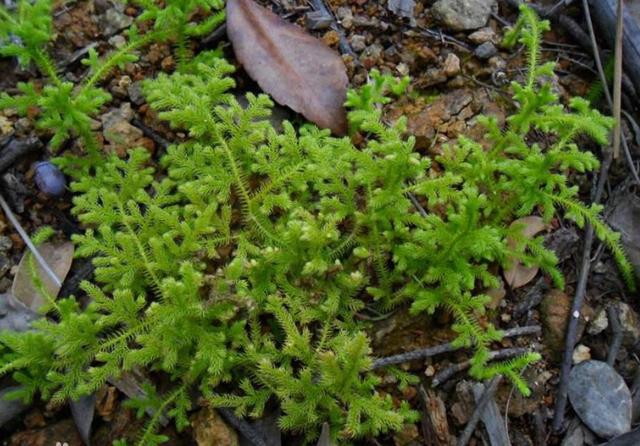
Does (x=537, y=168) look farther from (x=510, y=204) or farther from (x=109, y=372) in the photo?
(x=109, y=372)

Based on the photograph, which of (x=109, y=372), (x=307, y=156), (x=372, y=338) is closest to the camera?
(x=109, y=372)

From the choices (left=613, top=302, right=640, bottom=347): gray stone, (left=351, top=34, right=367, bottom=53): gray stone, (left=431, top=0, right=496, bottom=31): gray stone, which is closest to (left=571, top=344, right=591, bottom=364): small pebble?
(left=613, top=302, right=640, bottom=347): gray stone

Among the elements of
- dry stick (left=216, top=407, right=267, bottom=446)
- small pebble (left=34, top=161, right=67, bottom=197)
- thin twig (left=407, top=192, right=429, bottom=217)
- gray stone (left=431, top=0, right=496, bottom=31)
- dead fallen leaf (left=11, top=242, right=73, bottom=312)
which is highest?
gray stone (left=431, top=0, right=496, bottom=31)

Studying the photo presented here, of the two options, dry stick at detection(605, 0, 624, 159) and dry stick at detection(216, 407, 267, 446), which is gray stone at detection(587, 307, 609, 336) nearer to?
dry stick at detection(605, 0, 624, 159)

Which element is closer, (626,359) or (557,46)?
(626,359)

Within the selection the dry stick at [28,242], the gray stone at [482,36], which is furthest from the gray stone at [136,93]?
the gray stone at [482,36]

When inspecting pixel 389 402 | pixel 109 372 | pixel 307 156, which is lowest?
pixel 389 402

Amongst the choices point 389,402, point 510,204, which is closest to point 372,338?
point 389,402

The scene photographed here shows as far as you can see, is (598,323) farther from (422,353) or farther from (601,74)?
(601,74)
